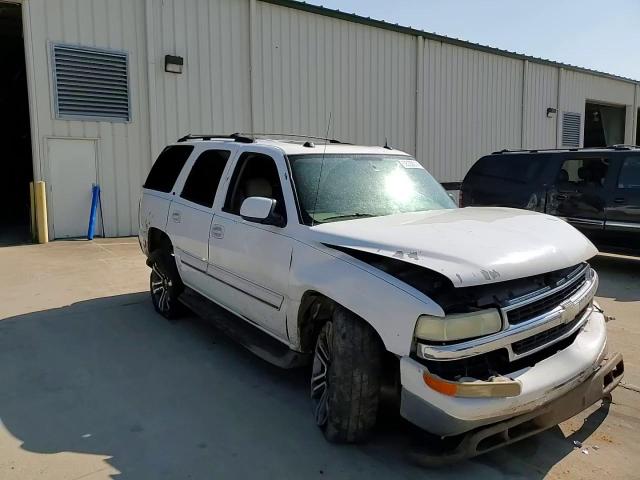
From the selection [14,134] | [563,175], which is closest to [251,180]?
[563,175]

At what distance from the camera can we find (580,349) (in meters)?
3.29

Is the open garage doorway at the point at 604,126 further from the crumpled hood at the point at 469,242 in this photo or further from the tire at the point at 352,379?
the tire at the point at 352,379

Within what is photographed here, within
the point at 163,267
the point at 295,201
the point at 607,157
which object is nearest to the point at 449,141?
the point at 607,157

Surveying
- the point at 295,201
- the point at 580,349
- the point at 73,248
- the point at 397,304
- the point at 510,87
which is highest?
the point at 510,87

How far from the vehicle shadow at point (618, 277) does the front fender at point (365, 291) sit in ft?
17.2

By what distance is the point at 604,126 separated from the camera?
1112 inches

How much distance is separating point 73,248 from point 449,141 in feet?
42.1

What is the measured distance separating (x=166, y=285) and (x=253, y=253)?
86.7 inches

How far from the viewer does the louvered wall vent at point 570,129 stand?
23359 millimetres

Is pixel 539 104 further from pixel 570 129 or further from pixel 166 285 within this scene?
pixel 166 285

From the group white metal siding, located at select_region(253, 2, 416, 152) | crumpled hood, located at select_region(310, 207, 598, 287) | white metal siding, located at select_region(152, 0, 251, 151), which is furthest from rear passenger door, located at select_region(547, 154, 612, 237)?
white metal siding, located at select_region(152, 0, 251, 151)

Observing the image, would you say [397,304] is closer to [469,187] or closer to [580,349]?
[580,349]

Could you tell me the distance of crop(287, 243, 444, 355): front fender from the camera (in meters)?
2.86

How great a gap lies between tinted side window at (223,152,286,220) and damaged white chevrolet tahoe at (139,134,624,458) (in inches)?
0.5
